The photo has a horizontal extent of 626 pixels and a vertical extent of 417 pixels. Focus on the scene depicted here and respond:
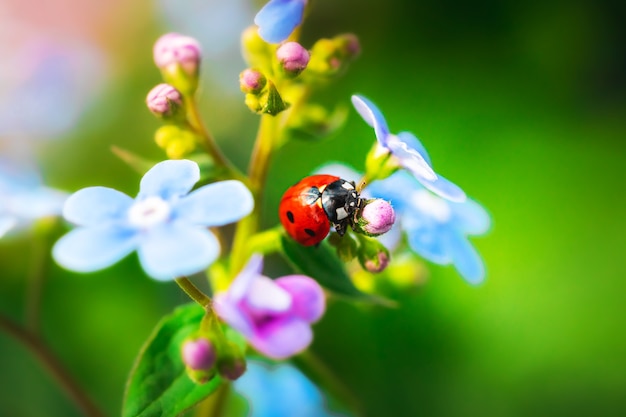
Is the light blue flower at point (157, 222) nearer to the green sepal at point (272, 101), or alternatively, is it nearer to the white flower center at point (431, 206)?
the green sepal at point (272, 101)

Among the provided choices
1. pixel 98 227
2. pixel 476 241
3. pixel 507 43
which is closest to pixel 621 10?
pixel 507 43

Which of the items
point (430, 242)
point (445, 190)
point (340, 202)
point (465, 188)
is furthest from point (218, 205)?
point (465, 188)

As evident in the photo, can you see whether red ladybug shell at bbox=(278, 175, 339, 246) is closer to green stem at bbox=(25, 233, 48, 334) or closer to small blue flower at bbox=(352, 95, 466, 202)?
small blue flower at bbox=(352, 95, 466, 202)

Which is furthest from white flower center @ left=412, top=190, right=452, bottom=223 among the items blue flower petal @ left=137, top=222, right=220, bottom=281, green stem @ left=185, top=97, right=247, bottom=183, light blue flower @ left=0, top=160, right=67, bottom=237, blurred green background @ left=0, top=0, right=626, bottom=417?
blurred green background @ left=0, top=0, right=626, bottom=417

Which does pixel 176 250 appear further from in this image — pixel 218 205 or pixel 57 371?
pixel 57 371

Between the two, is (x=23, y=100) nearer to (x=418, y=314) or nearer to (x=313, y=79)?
(x=418, y=314)

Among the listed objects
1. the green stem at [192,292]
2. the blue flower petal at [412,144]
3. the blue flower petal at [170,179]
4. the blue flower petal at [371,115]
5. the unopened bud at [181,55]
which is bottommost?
the green stem at [192,292]

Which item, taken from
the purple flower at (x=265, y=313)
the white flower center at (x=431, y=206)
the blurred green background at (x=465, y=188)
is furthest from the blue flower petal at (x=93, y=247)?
the blurred green background at (x=465, y=188)
